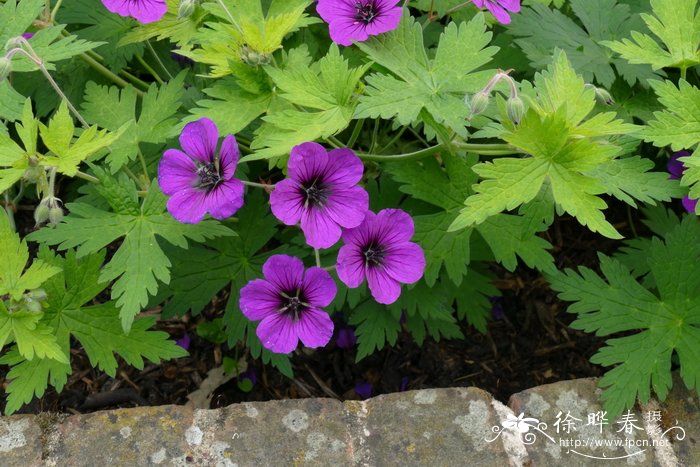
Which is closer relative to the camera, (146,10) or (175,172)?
(175,172)

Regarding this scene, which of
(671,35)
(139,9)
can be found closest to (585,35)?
(671,35)

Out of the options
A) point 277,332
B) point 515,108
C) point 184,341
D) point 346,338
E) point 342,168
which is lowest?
point 184,341

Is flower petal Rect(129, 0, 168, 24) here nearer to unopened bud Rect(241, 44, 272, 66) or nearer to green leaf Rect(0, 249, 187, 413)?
unopened bud Rect(241, 44, 272, 66)

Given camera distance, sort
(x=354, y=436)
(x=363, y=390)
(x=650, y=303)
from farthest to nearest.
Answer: (x=363, y=390) → (x=650, y=303) → (x=354, y=436)

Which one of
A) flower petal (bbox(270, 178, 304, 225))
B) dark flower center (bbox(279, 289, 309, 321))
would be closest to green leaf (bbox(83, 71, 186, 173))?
flower petal (bbox(270, 178, 304, 225))

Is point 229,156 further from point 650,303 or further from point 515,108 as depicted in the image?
point 650,303

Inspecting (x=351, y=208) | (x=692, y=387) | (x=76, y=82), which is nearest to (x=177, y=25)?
(x=76, y=82)

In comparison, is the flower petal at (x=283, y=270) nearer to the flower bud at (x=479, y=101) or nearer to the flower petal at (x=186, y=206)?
the flower petal at (x=186, y=206)
